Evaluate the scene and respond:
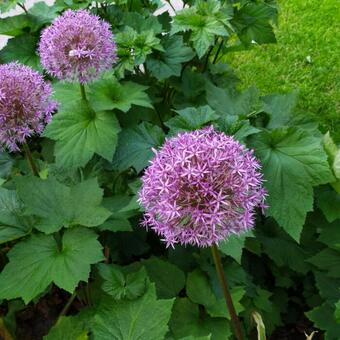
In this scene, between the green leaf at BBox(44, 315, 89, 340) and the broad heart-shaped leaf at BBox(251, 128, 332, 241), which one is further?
the broad heart-shaped leaf at BBox(251, 128, 332, 241)

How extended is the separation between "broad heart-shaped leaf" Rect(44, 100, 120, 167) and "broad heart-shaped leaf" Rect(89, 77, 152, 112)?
2.5 inches

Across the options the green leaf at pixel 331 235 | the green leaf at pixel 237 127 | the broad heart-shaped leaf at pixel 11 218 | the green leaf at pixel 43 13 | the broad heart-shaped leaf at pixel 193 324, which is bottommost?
the green leaf at pixel 331 235

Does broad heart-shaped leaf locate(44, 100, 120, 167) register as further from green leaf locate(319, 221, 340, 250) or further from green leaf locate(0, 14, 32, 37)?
green leaf locate(319, 221, 340, 250)

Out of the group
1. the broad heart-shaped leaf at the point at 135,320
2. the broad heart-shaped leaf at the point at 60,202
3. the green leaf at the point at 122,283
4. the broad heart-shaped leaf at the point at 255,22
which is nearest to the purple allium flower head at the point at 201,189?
the broad heart-shaped leaf at the point at 135,320

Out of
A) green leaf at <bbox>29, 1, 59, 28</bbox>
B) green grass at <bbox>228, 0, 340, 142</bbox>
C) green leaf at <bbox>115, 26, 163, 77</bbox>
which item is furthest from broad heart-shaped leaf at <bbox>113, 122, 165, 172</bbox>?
green grass at <bbox>228, 0, 340, 142</bbox>

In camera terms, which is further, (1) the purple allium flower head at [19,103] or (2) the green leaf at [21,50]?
(2) the green leaf at [21,50]

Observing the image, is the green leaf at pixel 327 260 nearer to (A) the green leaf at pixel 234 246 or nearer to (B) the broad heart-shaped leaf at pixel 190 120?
(A) the green leaf at pixel 234 246

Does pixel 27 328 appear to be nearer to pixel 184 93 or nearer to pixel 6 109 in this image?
pixel 6 109

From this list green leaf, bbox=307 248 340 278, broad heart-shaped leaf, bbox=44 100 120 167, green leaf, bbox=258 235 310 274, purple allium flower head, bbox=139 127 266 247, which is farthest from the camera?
green leaf, bbox=258 235 310 274

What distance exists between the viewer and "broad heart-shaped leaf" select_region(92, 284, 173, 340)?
6.80ft

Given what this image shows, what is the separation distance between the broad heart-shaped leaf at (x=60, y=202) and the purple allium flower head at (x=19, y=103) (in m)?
0.22

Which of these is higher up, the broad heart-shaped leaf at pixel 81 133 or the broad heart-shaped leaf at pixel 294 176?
the broad heart-shaped leaf at pixel 81 133

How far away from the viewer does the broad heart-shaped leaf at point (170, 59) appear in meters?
3.27

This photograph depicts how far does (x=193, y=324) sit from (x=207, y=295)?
0.15 meters
